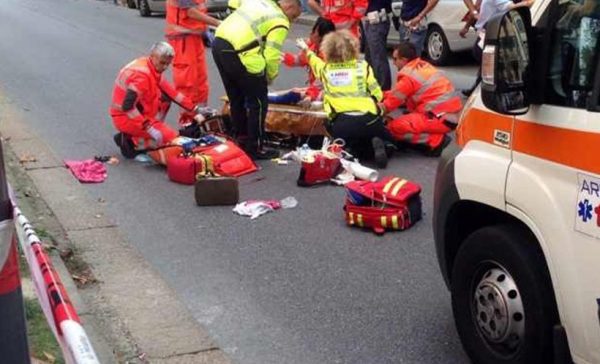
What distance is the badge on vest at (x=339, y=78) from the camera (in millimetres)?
7844

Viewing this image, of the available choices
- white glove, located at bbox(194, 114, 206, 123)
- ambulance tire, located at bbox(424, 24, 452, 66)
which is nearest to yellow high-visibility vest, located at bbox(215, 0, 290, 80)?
white glove, located at bbox(194, 114, 206, 123)

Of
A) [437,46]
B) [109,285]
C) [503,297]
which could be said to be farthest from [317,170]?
[437,46]

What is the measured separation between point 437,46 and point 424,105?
5.51 meters

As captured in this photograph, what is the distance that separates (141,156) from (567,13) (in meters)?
5.60

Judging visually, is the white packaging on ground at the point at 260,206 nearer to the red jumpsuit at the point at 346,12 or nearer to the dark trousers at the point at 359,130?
the dark trousers at the point at 359,130

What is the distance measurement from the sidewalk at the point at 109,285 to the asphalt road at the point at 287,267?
12cm

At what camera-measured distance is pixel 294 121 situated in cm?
835

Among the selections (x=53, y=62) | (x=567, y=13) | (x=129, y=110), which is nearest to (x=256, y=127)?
(x=129, y=110)

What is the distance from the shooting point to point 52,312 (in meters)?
2.83

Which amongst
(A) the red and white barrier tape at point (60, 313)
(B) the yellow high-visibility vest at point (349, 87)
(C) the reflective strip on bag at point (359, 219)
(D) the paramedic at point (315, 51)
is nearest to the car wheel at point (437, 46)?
(D) the paramedic at point (315, 51)

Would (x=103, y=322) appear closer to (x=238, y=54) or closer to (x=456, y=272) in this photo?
(x=456, y=272)

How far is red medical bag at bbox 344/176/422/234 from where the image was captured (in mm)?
5957

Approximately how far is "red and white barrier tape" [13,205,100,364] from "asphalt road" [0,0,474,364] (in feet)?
4.47

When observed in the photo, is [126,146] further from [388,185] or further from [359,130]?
[388,185]
